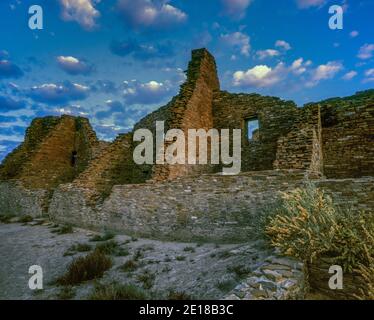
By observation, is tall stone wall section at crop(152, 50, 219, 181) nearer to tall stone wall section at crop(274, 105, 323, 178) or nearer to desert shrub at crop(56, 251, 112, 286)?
desert shrub at crop(56, 251, 112, 286)

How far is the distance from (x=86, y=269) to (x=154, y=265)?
1.54 meters

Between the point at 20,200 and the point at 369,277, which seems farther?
the point at 20,200

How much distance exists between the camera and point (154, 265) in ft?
20.5

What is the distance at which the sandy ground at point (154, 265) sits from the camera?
4.95m

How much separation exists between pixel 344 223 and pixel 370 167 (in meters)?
6.09

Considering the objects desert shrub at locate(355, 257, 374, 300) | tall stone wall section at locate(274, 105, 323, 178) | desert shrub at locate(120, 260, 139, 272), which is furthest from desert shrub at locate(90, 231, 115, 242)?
→ desert shrub at locate(355, 257, 374, 300)

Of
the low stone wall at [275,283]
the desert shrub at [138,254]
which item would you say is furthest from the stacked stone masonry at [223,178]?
the desert shrub at [138,254]

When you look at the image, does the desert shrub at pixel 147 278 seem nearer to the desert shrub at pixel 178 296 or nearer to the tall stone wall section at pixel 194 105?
the desert shrub at pixel 178 296

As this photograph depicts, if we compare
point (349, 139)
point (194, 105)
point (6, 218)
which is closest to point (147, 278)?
point (194, 105)

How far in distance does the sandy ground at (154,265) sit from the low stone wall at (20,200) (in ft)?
19.3

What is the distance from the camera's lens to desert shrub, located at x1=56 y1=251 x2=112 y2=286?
18.3ft

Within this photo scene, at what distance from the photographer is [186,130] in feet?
37.0

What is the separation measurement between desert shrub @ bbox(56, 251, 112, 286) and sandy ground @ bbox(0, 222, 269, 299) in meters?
0.17

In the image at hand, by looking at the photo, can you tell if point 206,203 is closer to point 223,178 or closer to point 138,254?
point 223,178
